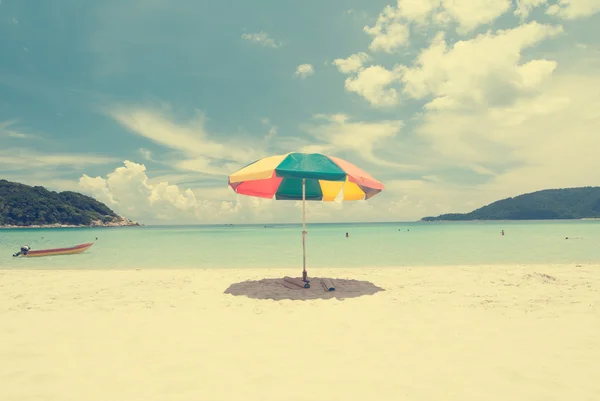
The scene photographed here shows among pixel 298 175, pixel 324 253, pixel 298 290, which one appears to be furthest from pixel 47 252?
pixel 298 175

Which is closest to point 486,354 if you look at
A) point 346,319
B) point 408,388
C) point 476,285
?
point 408,388

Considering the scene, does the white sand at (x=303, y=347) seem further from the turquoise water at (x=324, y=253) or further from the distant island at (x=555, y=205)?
the distant island at (x=555, y=205)

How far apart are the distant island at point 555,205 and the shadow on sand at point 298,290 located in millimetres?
175424

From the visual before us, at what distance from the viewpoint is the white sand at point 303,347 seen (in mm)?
3496

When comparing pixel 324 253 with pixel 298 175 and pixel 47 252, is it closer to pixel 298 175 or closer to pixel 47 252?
pixel 47 252

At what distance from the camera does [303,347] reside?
4.71 metres

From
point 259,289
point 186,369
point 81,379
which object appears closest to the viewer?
point 81,379

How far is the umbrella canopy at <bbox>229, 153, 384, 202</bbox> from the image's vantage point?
7203mm

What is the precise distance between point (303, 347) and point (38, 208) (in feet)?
521

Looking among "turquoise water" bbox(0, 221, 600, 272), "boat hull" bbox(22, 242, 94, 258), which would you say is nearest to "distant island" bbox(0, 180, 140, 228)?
"turquoise water" bbox(0, 221, 600, 272)

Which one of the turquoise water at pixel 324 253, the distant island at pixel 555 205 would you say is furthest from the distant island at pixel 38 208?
the distant island at pixel 555 205

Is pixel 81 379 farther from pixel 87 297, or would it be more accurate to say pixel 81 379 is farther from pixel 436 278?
pixel 436 278

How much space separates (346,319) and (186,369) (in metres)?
2.95

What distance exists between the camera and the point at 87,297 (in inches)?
328
